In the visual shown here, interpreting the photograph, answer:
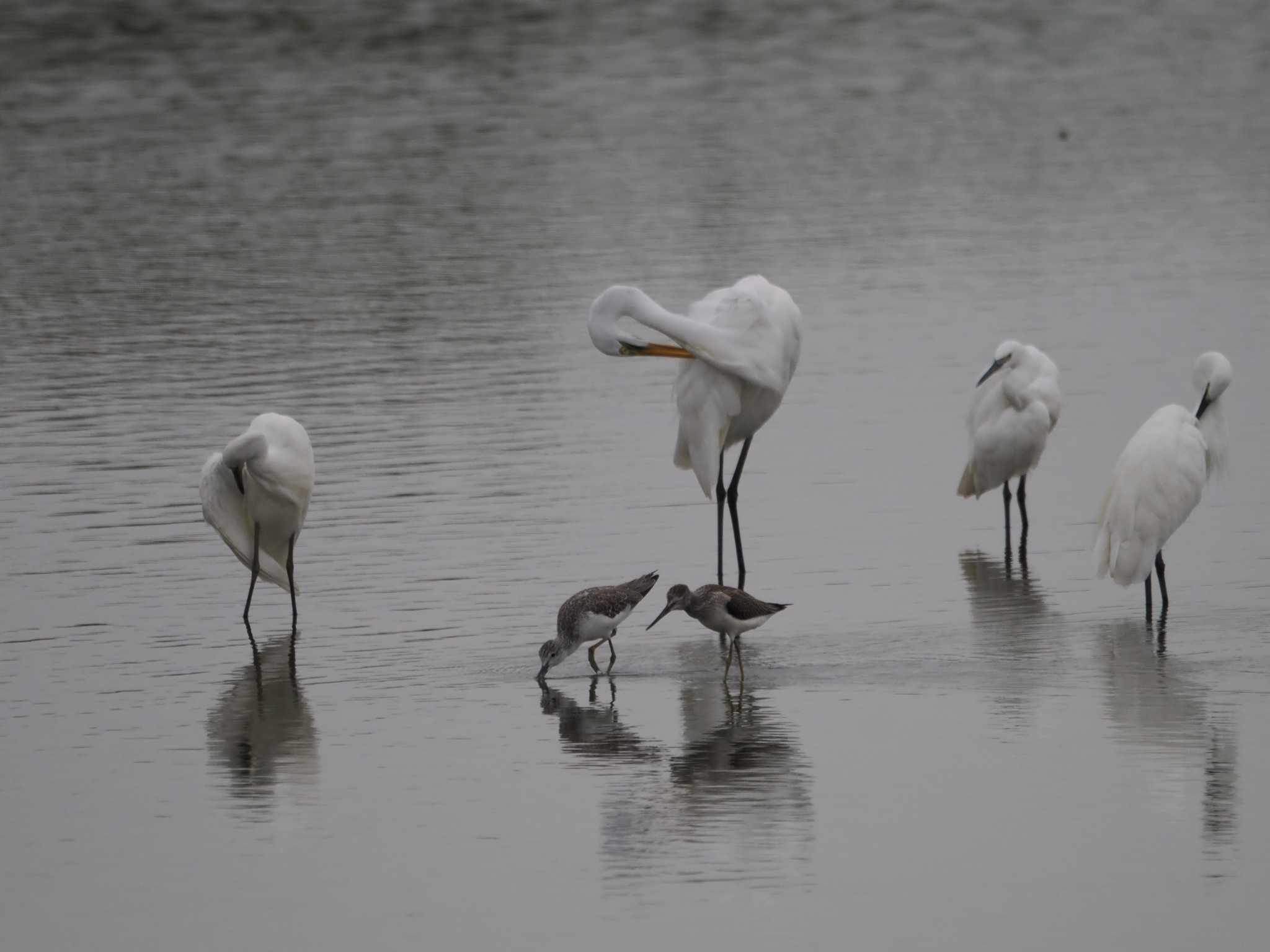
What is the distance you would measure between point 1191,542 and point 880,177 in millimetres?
14210

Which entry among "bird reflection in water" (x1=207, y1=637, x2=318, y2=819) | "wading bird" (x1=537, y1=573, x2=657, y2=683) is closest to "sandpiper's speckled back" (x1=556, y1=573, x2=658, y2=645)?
"wading bird" (x1=537, y1=573, x2=657, y2=683)

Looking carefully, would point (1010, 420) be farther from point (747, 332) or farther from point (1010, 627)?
point (1010, 627)

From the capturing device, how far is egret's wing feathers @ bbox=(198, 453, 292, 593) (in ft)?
35.5

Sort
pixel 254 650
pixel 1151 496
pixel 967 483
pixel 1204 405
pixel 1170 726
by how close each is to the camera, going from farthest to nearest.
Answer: pixel 967 483
pixel 1204 405
pixel 254 650
pixel 1151 496
pixel 1170 726

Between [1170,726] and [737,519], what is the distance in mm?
3935

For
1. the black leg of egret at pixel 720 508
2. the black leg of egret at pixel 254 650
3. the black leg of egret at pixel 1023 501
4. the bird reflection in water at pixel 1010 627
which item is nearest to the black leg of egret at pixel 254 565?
the black leg of egret at pixel 254 650

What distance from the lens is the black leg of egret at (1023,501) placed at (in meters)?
12.3

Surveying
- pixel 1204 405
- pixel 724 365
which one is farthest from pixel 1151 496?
pixel 724 365

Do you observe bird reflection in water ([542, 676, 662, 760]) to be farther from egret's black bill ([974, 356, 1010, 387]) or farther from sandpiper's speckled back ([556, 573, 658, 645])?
egret's black bill ([974, 356, 1010, 387])

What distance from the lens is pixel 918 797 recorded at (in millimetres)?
7816

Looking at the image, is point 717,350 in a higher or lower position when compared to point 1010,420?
higher

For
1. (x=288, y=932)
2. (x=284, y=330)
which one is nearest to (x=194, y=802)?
(x=288, y=932)

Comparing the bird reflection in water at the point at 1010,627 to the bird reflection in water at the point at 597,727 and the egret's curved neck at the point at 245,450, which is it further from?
the egret's curved neck at the point at 245,450

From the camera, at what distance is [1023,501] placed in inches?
489
